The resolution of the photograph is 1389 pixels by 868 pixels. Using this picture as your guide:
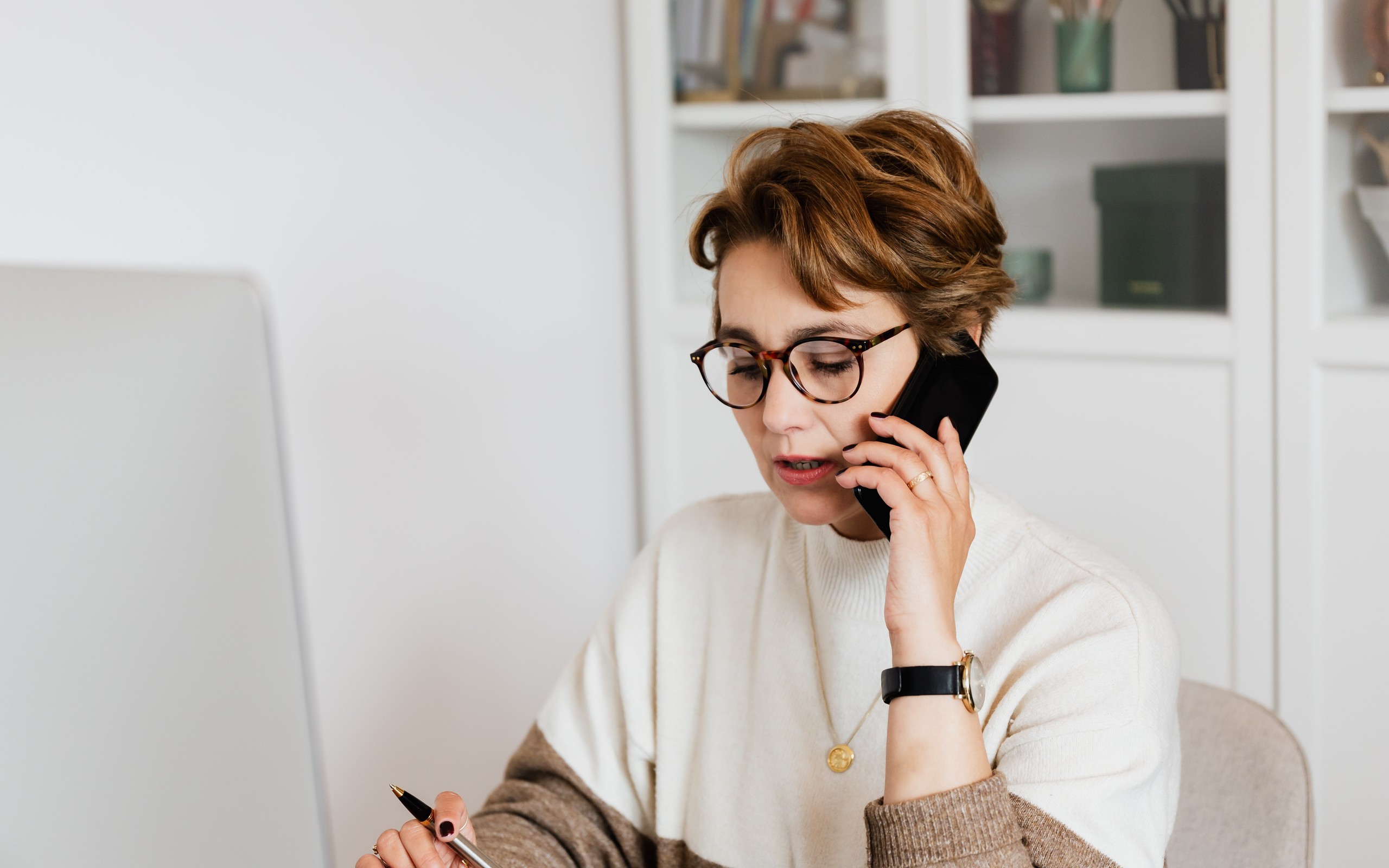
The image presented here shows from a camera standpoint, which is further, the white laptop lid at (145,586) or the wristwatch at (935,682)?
the wristwatch at (935,682)

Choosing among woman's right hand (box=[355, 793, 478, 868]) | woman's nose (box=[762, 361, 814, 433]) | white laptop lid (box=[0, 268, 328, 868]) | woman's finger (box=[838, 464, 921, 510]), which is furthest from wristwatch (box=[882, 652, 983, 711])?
white laptop lid (box=[0, 268, 328, 868])

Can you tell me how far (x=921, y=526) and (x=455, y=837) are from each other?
0.44 meters

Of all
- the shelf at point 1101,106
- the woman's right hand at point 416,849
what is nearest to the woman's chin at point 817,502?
the woman's right hand at point 416,849

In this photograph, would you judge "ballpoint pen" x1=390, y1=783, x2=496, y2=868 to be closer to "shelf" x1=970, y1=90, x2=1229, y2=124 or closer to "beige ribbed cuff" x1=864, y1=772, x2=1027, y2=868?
"beige ribbed cuff" x1=864, y1=772, x2=1027, y2=868

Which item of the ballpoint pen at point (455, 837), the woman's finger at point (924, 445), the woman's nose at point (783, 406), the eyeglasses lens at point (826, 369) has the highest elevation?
the eyeglasses lens at point (826, 369)

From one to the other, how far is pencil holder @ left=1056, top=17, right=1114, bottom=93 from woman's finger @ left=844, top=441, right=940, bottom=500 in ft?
4.19

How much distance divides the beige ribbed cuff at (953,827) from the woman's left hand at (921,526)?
0.11 metres

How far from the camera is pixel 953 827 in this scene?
0.93 metres

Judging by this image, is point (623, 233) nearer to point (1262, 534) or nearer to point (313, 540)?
point (313, 540)

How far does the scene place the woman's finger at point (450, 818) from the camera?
2.92 feet

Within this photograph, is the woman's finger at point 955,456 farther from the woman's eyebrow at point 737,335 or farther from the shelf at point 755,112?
the shelf at point 755,112

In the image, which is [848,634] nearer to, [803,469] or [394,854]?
[803,469]

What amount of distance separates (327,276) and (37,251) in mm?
461

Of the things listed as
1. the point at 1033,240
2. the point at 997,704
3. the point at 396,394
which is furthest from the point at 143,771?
the point at 1033,240
